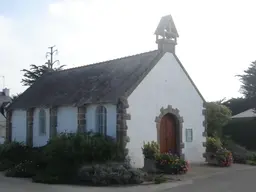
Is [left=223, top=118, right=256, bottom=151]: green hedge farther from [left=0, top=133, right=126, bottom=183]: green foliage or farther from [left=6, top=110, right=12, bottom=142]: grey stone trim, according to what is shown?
[left=0, top=133, right=126, bottom=183]: green foliage

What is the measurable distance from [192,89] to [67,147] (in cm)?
829

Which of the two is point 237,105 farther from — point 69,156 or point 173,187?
point 173,187

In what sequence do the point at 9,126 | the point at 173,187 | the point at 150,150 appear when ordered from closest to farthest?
the point at 173,187 → the point at 150,150 → the point at 9,126

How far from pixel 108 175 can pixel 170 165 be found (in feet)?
11.8

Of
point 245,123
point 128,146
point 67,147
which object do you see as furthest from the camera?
point 245,123

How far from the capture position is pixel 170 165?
1734 centimetres

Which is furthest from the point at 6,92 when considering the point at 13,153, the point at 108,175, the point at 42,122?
the point at 108,175

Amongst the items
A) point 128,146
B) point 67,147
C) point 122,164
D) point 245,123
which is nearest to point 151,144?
point 128,146

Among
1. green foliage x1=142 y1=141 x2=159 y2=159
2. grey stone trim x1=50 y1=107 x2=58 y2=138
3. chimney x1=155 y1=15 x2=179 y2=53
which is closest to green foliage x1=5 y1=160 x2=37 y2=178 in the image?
grey stone trim x1=50 y1=107 x2=58 y2=138

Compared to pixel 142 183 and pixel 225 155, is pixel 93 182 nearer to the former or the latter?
pixel 142 183

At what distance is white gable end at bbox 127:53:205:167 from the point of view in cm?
1864

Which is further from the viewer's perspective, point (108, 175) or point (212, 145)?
point (212, 145)

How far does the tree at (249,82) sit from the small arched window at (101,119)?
20.2 m

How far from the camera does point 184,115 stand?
2122cm
